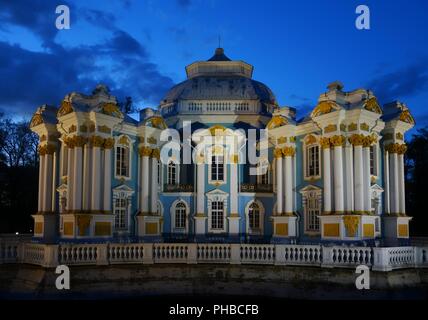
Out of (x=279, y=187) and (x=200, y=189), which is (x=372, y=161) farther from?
(x=200, y=189)

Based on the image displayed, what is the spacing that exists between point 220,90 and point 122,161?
9049 millimetres

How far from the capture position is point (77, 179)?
65.5 feet

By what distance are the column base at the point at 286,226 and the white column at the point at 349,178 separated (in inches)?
135

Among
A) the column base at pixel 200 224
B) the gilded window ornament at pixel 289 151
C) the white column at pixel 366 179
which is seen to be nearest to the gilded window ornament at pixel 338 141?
the white column at pixel 366 179

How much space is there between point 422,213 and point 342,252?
63.9ft

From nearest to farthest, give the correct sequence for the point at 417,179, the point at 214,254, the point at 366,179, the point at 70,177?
the point at 214,254
the point at 366,179
the point at 70,177
the point at 417,179

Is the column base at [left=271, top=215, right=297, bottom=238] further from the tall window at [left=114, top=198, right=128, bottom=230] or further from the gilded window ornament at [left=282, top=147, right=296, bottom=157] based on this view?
the tall window at [left=114, top=198, right=128, bottom=230]

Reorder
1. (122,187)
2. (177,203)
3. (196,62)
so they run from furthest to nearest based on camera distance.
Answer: (196,62) → (177,203) → (122,187)

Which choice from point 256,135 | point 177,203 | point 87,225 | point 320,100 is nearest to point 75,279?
point 87,225

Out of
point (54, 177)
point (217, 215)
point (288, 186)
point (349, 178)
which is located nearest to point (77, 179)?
point (54, 177)

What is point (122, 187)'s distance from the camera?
2173 cm

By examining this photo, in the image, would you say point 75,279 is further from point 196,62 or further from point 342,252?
point 196,62

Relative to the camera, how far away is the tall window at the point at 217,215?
24.9 metres

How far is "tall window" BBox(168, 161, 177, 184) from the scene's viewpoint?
2588cm
